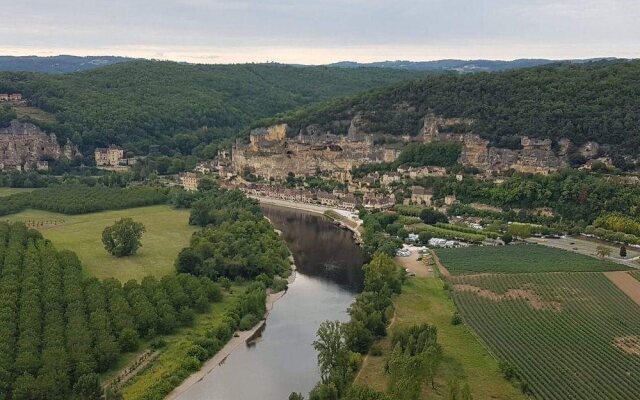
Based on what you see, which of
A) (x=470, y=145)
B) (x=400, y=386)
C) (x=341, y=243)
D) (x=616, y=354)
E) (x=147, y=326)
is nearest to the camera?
(x=400, y=386)

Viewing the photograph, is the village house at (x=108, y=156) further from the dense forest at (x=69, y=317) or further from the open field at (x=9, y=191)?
the dense forest at (x=69, y=317)

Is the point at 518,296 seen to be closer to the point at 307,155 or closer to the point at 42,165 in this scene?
the point at 307,155

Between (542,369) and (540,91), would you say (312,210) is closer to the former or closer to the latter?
(540,91)

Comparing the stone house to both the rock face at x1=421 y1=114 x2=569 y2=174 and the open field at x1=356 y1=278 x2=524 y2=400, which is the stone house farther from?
the open field at x1=356 y1=278 x2=524 y2=400

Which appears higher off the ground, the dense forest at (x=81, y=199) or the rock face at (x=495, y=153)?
the rock face at (x=495, y=153)

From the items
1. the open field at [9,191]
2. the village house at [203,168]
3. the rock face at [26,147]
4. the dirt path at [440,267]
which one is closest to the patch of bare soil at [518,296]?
the dirt path at [440,267]

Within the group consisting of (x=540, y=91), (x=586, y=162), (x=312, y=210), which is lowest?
(x=312, y=210)

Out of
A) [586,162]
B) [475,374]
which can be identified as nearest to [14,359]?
[475,374]
